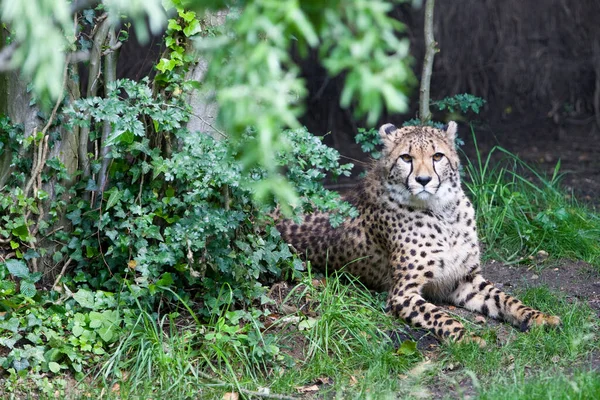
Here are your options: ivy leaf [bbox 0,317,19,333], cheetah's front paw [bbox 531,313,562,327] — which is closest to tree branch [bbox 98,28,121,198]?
ivy leaf [bbox 0,317,19,333]

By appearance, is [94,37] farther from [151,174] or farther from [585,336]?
A: [585,336]

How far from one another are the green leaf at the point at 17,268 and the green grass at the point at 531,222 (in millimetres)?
3339

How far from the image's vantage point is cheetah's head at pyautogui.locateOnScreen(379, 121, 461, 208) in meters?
5.55

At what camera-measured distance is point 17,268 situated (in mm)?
4965

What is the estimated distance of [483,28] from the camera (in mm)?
10164

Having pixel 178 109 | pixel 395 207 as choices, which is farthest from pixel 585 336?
pixel 178 109

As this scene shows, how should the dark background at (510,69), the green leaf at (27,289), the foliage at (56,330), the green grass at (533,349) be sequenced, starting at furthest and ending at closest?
the dark background at (510,69) < the green leaf at (27,289) < the green grass at (533,349) < the foliage at (56,330)

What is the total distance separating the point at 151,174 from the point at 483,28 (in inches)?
237

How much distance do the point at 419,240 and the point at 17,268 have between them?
7.97ft

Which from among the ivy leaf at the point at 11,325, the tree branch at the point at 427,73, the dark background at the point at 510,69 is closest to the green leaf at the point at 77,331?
the ivy leaf at the point at 11,325

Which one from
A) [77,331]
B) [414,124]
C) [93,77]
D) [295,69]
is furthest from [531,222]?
[295,69]

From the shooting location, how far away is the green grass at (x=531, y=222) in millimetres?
6555

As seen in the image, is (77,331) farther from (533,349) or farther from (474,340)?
(533,349)

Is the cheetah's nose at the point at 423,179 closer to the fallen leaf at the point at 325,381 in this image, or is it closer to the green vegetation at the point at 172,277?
the green vegetation at the point at 172,277
